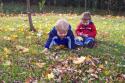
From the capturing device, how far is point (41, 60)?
24.6ft

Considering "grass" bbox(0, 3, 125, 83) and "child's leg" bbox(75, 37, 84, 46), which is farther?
"child's leg" bbox(75, 37, 84, 46)

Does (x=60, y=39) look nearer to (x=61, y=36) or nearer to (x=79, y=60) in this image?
(x=61, y=36)

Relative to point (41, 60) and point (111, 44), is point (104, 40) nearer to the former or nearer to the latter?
point (111, 44)

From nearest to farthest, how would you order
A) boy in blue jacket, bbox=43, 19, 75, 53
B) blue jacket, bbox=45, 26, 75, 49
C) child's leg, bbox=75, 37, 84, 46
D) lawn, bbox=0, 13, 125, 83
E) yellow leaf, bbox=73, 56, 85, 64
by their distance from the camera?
lawn, bbox=0, 13, 125, 83, yellow leaf, bbox=73, 56, 85, 64, boy in blue jacket, bbox=43, 19, 75, 53, blue jacket, bbox=45, 26, 75, 49, child's leg, bbox=75, 37, 84, 46

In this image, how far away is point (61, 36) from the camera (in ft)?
27.0

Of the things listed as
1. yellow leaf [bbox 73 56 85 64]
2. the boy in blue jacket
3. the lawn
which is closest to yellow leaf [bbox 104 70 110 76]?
the lawn

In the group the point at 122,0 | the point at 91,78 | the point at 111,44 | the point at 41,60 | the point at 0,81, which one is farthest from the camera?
the point at 122,0

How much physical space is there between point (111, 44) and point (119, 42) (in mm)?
410

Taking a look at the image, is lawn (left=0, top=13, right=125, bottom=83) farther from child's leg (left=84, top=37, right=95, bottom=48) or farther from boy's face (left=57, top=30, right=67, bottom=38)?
boy's face (left=57, top=30, right=67, bottom=38)

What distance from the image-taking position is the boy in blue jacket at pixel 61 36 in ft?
26.4

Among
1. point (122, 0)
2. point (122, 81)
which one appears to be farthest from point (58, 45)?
point (122, 0)

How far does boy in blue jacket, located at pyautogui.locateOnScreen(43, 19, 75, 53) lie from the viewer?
317 inches

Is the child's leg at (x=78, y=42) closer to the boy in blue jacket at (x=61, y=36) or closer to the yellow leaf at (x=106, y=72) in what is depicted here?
the boy in blue jacket at (x=61, y=36)

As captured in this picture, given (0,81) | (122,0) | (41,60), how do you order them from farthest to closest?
(122,0)
(41,60)
(0,81)
